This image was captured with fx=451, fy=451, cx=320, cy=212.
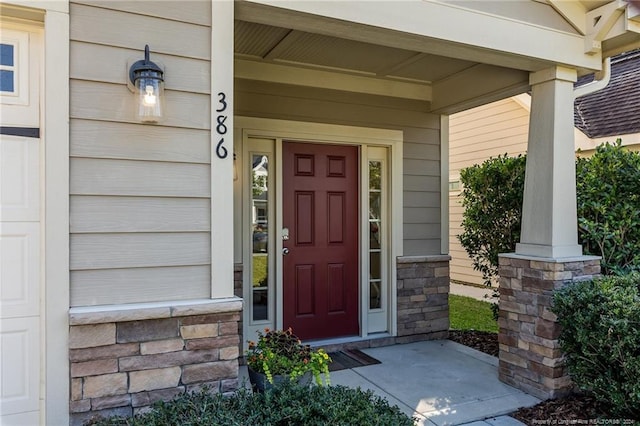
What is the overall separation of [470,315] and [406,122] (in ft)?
9.35

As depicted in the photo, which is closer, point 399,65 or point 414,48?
point 414,48

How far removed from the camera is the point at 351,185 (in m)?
4.44

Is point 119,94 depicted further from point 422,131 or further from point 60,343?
point 422,131

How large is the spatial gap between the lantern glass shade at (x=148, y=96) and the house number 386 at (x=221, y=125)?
0.96ft

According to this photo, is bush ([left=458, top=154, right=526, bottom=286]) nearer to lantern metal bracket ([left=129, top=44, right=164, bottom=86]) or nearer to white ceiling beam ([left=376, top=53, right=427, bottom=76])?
white ceiling beam ([left=376, top=53, right=427, bottom=76])

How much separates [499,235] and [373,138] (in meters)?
1.54

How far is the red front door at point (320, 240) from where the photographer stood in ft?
13.7

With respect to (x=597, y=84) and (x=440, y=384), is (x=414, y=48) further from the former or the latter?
(x=440, y=384)

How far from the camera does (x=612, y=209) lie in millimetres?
3551

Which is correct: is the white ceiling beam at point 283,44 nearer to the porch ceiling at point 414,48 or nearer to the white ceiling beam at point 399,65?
the porch ceiling at point 414,48

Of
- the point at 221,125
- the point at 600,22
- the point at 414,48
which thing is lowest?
the point at 221,125

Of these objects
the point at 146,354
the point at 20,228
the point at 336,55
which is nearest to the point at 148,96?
the point at 20,228

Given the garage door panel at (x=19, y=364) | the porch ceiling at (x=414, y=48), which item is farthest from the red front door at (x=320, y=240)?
the garage door panel at (x=19, y=364)

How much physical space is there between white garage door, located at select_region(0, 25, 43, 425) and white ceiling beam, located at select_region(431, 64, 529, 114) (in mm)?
3328
